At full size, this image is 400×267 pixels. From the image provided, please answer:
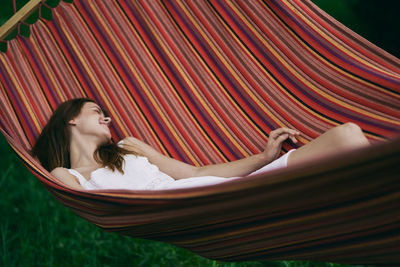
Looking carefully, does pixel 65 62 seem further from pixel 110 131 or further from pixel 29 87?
pixel 110 131

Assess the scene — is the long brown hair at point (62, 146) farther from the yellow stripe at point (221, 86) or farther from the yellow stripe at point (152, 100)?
the yellow stripe at point (221, 86)

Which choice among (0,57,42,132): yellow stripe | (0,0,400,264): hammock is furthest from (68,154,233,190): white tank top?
(0,57,42,132): yellow stripe

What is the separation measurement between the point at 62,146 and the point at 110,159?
0.28 metres

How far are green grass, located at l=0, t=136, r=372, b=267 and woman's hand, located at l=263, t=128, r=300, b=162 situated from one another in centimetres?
64

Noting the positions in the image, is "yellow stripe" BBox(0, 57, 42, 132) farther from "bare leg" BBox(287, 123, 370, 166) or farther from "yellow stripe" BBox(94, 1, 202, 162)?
"bare leg" BBox(287, 123, 370, 166)

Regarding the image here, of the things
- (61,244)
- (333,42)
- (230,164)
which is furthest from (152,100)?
(61,244)

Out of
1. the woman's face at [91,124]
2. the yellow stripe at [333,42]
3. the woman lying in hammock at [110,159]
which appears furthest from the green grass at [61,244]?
the yellow stripe at [333,42]

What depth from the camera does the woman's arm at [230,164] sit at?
1694 millimetres

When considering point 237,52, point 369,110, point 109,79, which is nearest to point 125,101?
point 109,79

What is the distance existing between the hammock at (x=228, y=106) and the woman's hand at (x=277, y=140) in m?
0.04

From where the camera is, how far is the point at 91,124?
1.91m

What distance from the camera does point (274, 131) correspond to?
1.73 meters

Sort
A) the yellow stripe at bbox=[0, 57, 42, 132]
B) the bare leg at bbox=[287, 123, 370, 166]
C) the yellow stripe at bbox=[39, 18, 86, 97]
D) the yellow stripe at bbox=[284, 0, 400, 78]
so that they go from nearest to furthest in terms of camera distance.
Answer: the bare leg at bbox=[287, 123, 370, 166], the yellow stripe at bbox=[284, 0, 400, 78], the yellow stripe at bbox=[0, 57, 42, 132], the yellow stripe at bbox=[39, 18, 86, 97]

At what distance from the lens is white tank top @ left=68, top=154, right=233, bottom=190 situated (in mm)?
1712
